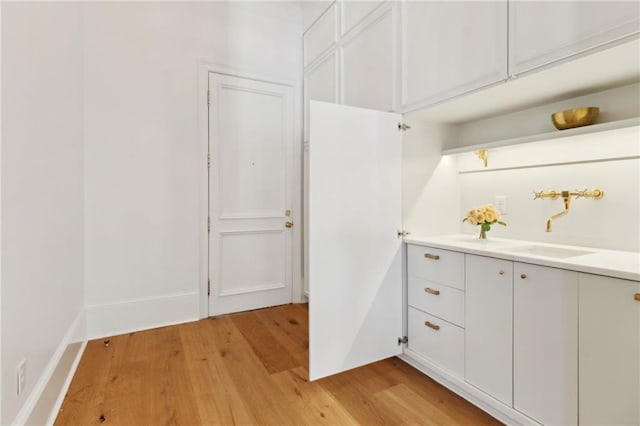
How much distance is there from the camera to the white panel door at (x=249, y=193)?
121 inches

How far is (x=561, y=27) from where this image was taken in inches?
54.0

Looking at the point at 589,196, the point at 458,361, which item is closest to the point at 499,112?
the point at 589,196

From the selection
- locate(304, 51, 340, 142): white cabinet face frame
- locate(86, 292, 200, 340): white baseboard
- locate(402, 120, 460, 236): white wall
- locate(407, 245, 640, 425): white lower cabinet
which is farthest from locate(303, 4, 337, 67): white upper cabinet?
locate(86, 292, 200, 340): white baseboard

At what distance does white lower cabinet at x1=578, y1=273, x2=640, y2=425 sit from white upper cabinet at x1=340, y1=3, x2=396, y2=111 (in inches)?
60.4

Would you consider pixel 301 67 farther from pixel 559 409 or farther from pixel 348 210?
pixel 559 409

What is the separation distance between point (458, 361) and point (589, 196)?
116cm

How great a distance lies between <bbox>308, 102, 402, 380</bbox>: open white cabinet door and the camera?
74.7 inches

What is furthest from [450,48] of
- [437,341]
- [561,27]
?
[437,341]

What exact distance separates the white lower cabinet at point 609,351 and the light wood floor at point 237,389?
A: 0.52m

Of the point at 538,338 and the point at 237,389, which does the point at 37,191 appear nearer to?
the point at 237,389

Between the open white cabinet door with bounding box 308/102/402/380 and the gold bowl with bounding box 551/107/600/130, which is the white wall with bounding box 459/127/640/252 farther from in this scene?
the open white cabinet door with bounding box 308/102/402/380

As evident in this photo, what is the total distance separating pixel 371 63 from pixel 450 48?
27.4 inches

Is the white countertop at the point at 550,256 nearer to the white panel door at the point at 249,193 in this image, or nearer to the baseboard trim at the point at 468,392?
the baseboard trim at the point at 468,392

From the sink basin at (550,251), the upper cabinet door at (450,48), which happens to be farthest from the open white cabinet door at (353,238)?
the sink basin at (550,251)
